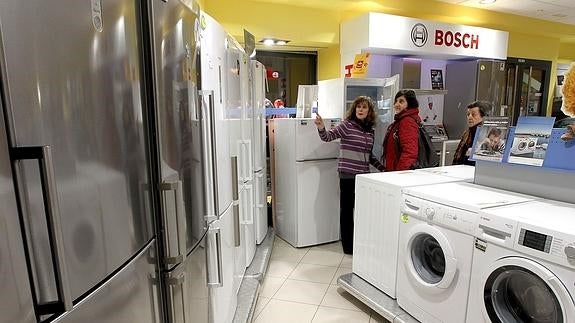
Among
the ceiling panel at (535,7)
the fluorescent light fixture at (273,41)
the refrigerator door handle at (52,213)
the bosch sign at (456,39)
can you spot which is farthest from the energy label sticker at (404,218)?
the ceiling panel at (535,7)

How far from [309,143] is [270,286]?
4.63 feet

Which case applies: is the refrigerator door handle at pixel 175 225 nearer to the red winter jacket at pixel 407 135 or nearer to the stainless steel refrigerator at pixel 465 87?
the red winter jacket at pixel 407 135

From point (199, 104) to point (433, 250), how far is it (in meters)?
1.69

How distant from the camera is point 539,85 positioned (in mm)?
6375

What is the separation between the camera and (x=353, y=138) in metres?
3.21

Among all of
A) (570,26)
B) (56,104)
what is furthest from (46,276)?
(570,26)

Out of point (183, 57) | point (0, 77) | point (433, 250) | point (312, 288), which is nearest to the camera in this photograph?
point (0, 77)

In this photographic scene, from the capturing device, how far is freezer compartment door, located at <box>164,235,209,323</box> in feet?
3.98

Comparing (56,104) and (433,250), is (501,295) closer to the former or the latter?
(433,250)

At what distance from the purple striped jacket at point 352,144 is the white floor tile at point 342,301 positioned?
3.64ft

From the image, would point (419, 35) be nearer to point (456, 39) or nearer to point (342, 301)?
point (456, 39)

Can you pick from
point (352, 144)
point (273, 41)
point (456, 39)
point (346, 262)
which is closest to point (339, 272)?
point (346, 262)

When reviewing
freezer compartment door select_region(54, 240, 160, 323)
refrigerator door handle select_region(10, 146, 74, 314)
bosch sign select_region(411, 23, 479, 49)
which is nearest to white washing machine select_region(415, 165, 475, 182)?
freezer compartment door select_region(54, 240, 160, 323)

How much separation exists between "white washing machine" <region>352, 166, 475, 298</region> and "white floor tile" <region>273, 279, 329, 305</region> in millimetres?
362
